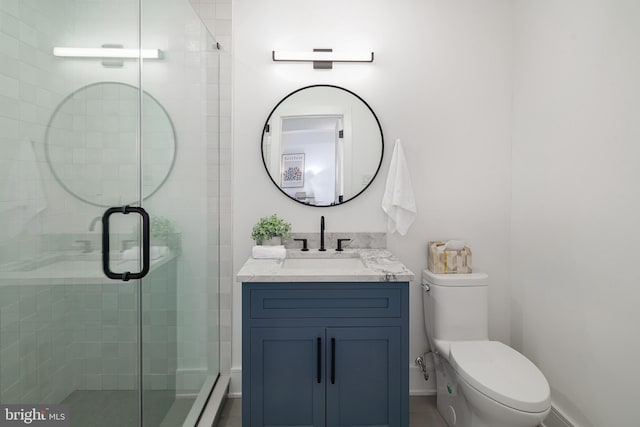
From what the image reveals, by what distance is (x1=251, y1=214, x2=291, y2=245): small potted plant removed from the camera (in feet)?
6.73

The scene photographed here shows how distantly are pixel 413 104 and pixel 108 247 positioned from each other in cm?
185

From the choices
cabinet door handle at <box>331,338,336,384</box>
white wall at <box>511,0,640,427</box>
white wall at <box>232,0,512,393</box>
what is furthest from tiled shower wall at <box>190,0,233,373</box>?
white wall at <box>511,0,640,427</box>

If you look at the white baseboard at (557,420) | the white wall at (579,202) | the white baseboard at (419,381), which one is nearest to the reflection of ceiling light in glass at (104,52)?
the white wall at (579,202)

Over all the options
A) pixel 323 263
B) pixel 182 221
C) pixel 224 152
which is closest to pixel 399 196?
pixel 323 263

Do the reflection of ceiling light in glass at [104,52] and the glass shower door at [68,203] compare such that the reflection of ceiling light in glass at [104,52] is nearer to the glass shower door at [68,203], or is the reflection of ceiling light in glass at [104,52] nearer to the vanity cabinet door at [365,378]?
the glass shower door at [68,203]

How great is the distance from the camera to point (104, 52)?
104cm

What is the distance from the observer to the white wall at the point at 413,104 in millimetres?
2217

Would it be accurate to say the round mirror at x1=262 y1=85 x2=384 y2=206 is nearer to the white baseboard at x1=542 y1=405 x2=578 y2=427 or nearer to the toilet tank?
the toilet tank

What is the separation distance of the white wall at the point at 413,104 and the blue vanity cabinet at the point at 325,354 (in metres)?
0.61

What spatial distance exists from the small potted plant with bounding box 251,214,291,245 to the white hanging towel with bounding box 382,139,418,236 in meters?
0.62

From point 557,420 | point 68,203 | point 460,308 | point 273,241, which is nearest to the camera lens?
point 68,203

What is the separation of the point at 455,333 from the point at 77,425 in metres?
1.72

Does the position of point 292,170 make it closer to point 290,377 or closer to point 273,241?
point 273,241

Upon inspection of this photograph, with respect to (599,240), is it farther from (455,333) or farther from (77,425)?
(77,425)
